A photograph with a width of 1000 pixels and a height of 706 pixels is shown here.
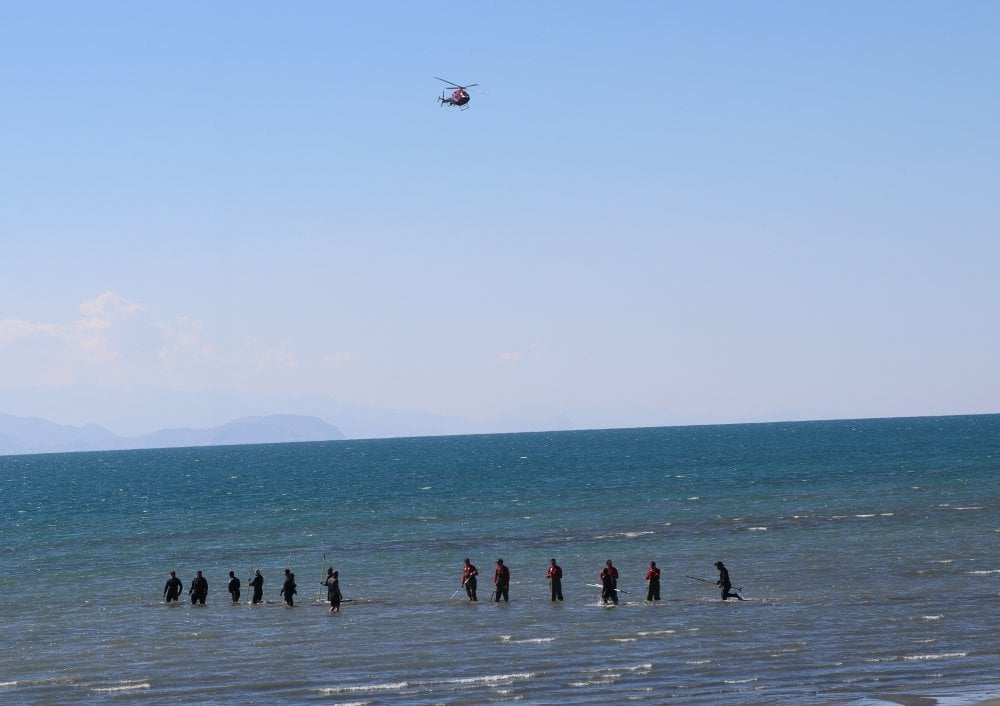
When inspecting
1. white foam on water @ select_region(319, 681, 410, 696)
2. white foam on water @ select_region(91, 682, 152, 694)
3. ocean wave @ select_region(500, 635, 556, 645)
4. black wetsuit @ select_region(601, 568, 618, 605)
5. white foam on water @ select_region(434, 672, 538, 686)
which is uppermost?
black wetsuit @ select_region(601, 568, 618, 605)

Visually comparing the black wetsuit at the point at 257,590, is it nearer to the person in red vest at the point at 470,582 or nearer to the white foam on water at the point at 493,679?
the person in red vest at the point at 470,582

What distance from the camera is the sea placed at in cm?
2627

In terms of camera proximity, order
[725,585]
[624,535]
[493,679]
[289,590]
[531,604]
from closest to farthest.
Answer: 1. [493,679]
2. [725,585]
3. [531,604]
4. [289,590]
5. [624,535]

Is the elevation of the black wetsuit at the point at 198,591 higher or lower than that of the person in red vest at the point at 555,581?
lower

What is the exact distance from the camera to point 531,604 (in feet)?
126

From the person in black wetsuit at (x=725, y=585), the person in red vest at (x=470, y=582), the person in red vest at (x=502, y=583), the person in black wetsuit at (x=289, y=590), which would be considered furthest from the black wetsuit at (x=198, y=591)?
the person in black wetsuit at (x=725, y=585)

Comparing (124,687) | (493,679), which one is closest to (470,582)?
(493,679)

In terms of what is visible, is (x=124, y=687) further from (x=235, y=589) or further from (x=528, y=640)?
(x=235, y=589)

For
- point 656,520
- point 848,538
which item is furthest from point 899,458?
point 848,538

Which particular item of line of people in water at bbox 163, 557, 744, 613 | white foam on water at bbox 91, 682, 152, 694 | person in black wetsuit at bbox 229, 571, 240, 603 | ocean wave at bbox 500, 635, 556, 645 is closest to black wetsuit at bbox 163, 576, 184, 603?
line of people in water at bbox 163, 557, 744, 613

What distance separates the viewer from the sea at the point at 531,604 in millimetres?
26266

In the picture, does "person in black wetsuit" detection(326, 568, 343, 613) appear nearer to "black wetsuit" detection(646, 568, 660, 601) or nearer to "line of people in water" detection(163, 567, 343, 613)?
"line of people in water" detection(163, 567, 343, 613)

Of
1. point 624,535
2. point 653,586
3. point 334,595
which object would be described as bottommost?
point 334,595

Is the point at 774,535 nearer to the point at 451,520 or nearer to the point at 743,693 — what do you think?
the point at 451,520
